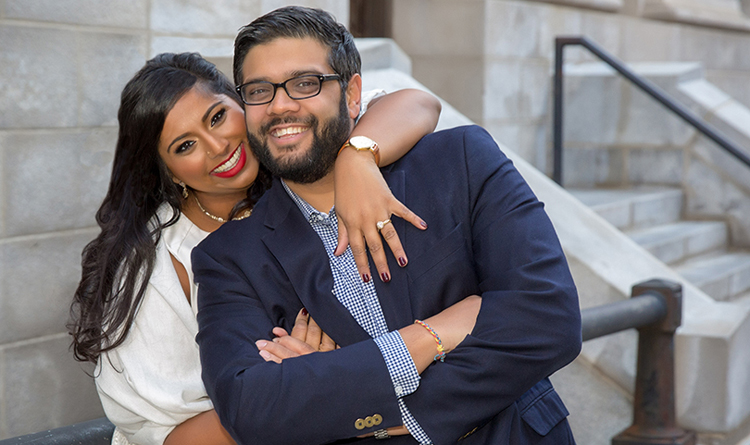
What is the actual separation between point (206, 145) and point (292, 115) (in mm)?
560

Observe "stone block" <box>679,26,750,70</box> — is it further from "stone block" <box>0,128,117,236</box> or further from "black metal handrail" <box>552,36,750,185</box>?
"stone block" <box>0,128,117,236</box>

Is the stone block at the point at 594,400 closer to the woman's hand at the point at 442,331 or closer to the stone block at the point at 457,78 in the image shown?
the woman's hand at the point at 442,331

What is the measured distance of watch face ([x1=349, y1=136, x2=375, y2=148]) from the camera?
7.18 ft

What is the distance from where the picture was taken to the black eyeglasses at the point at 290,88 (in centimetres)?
211

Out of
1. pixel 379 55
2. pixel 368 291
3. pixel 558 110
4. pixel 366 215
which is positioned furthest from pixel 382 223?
pixel 558 110

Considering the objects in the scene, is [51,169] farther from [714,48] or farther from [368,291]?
[714,48]

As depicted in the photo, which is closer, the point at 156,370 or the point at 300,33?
the point at 300,33

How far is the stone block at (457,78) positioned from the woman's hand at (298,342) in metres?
5.16

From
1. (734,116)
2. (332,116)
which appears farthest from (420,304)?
(734,116)

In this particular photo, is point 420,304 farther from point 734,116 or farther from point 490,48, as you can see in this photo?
point 734,116

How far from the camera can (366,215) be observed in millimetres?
2033

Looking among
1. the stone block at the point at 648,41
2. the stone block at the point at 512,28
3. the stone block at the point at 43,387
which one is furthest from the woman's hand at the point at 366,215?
the stone block at the point at 648,41

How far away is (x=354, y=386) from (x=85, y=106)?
245 centimetres

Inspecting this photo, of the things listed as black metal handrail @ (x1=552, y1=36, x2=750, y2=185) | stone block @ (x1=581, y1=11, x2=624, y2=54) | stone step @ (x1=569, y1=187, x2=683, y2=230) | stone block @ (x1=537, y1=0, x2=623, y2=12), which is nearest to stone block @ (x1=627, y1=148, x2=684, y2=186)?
stone step @ (x1=569, y1=187, x2=683, y2=230)
